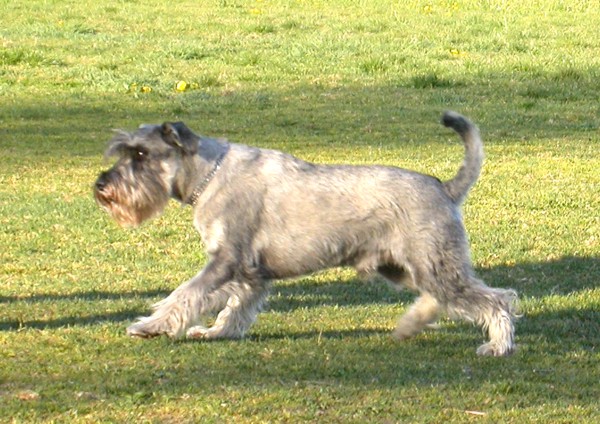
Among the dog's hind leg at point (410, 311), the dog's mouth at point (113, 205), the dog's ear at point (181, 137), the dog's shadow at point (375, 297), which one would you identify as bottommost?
the dog's shadow at point (375, 297)

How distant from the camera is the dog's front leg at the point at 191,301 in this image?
7820 mm

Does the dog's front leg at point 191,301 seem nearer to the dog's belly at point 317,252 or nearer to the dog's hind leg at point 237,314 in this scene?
the dog's hind leg at point 237,314

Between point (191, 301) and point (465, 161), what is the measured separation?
1.83 m

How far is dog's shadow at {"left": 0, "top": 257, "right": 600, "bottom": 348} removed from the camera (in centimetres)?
855

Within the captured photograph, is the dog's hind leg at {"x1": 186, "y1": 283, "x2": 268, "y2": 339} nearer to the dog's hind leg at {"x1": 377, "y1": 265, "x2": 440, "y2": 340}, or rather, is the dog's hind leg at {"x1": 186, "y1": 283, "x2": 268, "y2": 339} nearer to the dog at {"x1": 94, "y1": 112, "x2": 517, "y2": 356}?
the dog at {"x1": 94, "y1": 112, "x2": 517, "y2": 356}

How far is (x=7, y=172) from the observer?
14.2 meters

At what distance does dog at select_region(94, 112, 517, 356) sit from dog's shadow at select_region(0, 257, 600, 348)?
557mm

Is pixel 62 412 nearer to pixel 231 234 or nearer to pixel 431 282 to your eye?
pixel 231 234

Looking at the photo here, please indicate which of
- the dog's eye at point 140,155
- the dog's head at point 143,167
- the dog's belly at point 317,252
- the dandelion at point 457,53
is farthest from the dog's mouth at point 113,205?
the dandelion at point 457,53

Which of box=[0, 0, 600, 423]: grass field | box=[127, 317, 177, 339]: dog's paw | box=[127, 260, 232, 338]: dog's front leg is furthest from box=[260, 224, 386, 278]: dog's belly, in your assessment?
box=[127, 317, 177, 339]: dog's paw

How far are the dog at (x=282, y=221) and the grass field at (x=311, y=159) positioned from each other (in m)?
0.28

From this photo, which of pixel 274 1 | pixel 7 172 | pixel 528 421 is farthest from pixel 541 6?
pixel 528 421

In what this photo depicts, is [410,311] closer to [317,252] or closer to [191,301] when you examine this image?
[317,252]

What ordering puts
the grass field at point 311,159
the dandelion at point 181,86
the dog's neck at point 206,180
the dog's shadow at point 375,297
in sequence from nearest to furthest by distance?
the grass field at point 311,159, the dog's neck at point 206,180, the dog's shadow at point 375,297, the dandelion at point 181,86
